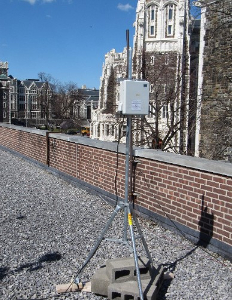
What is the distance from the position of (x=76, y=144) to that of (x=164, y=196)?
4012 millimetres

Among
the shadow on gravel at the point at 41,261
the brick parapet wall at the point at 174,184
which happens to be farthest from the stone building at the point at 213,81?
the shadow on gravel at the point at 41,261

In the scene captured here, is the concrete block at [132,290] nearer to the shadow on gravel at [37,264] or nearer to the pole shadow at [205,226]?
the shadow on gravel at [37,264]

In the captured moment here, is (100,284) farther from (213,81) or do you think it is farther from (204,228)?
(213,81)

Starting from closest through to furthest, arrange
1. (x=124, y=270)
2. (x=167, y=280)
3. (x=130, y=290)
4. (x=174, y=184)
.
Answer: (x=130, y=290), (x=124, y=270), (x=167, y=280), (x=174, y=184)

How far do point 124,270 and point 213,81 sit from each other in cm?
1521

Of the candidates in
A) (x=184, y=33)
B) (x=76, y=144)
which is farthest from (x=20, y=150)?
(x=184, y=33)

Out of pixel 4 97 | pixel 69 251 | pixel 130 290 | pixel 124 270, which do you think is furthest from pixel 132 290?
pixel 4 97

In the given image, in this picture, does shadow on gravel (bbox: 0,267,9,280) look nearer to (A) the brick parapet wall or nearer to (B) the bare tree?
(A) the brick parapet wall

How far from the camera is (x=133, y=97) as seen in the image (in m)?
3.73

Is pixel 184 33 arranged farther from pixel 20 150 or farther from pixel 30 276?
pixel 30 276

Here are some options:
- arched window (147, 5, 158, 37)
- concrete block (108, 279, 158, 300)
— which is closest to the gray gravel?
concrete block (108, 279, 158, 300)

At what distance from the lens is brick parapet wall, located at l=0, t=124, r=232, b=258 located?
4.48 meters

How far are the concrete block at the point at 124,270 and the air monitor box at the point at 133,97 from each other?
1.57 metres

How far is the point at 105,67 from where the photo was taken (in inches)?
2431
